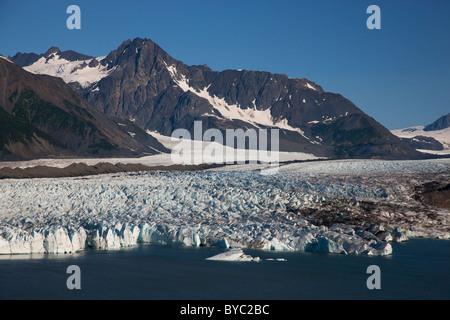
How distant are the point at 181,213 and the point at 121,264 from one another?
7.15 metres

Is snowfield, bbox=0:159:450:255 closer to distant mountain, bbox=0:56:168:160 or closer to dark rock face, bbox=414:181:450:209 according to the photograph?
dark rock face, bbox=414:181:450:209

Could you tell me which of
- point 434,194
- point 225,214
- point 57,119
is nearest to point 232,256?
point 225,214

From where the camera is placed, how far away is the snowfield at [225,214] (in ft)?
69.4

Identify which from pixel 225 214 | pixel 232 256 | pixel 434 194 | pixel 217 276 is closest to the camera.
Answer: pixel 217 276

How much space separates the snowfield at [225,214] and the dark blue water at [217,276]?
0.78 meters

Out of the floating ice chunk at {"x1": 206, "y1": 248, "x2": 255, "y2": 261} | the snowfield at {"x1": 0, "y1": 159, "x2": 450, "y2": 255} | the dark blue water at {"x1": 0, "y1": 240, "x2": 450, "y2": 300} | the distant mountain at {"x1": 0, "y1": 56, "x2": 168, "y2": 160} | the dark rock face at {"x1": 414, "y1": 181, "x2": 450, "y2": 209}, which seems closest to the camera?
the dark blue water at {"x1": 0, "y1": 240, "x2": 450, "y2": 300}

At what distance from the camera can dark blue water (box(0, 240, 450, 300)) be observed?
15.3 m

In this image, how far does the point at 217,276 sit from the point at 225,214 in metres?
8.25

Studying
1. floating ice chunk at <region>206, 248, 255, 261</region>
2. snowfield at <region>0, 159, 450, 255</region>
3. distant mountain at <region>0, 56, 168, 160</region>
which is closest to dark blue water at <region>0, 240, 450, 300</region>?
floating ice chunk at <region>206, 248, 255, 261</region>

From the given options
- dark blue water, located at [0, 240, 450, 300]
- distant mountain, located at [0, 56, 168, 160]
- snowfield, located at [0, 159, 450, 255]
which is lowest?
dark blue water, located at [0, 240, 450, 300]

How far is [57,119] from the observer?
408 ft

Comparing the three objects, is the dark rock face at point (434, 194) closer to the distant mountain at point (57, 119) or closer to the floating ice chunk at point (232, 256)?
the floating ice chunk at point (232, 256)

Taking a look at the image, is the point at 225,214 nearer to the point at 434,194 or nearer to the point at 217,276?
the point at 217,276

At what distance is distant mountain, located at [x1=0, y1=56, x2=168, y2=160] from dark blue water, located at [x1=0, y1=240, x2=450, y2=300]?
85953mm
